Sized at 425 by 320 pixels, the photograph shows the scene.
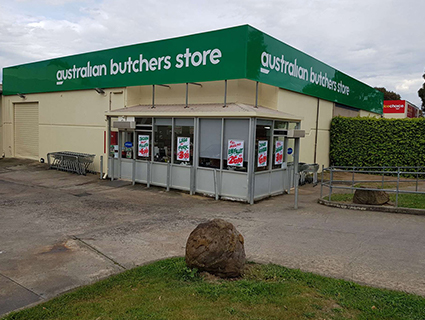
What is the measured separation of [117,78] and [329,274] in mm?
13012

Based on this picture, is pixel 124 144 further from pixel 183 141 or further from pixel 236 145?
pixel 236 145

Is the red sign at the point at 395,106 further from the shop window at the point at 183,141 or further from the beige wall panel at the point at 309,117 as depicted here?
the shop window at the point at 183,141

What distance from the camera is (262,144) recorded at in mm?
11688

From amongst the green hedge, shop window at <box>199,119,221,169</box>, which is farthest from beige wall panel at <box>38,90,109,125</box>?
the green hedge

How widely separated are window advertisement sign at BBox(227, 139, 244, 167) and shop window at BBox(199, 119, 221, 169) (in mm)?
408

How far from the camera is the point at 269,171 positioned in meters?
12.1

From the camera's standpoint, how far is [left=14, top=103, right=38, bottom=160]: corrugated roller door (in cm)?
2094

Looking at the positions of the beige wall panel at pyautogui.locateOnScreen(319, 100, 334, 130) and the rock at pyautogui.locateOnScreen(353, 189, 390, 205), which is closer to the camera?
the rock at pyautogui.locateOnScreen(353, 189, 390, 205)

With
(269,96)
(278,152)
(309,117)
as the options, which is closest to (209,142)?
(278,152)

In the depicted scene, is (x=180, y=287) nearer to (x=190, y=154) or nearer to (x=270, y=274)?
(x=270, y=274)

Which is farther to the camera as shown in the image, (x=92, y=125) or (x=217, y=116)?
(x=92, y=125)

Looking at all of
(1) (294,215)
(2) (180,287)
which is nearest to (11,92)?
(1) (294,215)

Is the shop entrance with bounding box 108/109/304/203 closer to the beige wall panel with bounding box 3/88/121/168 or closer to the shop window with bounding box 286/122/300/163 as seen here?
the shop window with bounding box 286/122/300/163

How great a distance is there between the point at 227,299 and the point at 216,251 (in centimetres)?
72
